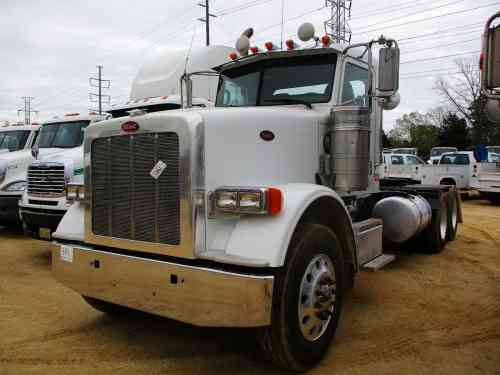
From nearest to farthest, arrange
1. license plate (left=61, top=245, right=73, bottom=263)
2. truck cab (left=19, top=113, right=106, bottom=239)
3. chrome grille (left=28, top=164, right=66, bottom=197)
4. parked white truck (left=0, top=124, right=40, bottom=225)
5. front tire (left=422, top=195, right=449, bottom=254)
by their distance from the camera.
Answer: license plate (left=61, top=245, right=73, bottom=263) → truck cab (left=19, top=113, right=106, bottom=239) → chrome grille (left=28, top=164, right=66, bottom=197) → front tire (left=422, top=195, right=449, bottom=254) → parked white truck (left=0, top=124, right=40, bottom=225)

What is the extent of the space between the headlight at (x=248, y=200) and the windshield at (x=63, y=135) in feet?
20.6

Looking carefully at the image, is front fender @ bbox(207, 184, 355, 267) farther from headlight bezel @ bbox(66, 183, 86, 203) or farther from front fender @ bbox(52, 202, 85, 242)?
headlight bezel @ bbox(66, 183, 86, 203)

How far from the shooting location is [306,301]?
333 centimetres

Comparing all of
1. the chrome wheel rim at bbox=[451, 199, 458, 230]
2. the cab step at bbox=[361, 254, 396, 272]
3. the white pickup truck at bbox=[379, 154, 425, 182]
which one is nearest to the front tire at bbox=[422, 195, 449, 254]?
the chrome wheel rim at bbox=[451, 199, 458, 230]

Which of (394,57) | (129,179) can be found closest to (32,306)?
(129,179)

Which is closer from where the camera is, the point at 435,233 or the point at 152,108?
the point at 435,233

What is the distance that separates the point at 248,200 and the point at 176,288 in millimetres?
755

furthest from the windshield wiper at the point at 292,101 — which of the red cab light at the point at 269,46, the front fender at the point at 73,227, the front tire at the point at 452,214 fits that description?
the front tire at the point at 452,214

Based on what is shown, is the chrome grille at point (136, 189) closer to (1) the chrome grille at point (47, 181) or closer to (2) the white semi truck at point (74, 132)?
(2) the white semi truck at point (74, 132)

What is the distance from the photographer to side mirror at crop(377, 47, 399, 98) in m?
4.23

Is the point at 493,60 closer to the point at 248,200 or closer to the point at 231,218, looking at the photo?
the point at 248,200

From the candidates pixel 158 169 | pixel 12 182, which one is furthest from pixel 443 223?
pixel 12 182

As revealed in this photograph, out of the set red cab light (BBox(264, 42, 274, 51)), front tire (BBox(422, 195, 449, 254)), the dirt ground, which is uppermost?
red cab light (BBox(264, 42, 274, 51))

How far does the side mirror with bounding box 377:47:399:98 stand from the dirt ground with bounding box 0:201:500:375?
2.20 meters
